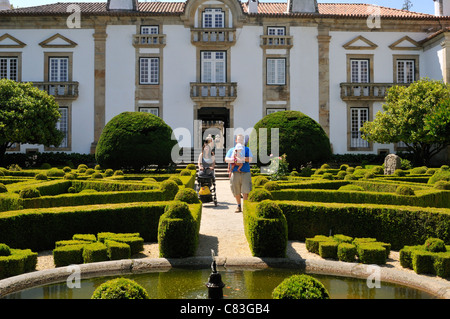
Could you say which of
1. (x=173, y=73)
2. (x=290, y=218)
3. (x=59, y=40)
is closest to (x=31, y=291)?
(x=290, y=218)

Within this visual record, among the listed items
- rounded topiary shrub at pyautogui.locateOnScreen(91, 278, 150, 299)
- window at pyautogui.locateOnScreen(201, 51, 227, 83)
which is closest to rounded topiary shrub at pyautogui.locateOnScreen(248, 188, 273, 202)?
rounded topiary shrub at pyautogui.locateOnScreen(91, 278, 150, 299)

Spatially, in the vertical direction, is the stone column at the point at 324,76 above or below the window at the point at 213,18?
below

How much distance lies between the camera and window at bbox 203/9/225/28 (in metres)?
23.2

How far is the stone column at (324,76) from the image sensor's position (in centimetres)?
2333

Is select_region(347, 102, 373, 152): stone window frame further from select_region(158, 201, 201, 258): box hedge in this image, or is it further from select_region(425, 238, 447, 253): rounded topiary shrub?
select_region(158, 201, 201, 258): box hedge

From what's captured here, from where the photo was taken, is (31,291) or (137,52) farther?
(137,52)

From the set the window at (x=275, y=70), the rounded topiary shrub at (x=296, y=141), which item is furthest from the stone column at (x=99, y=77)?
the rounded topiary shrub at (x=296, y=141)

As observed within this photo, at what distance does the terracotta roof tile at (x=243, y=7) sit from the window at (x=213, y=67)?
275cm

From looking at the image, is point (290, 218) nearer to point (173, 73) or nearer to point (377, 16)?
point (173, 73)

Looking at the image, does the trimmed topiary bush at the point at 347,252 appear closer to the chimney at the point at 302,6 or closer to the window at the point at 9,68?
the chimney at the point at 302,6

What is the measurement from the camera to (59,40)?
2311 centimetres

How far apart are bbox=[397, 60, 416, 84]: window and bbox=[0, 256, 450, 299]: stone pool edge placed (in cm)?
2063

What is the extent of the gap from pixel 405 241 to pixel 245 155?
11.9 ft
